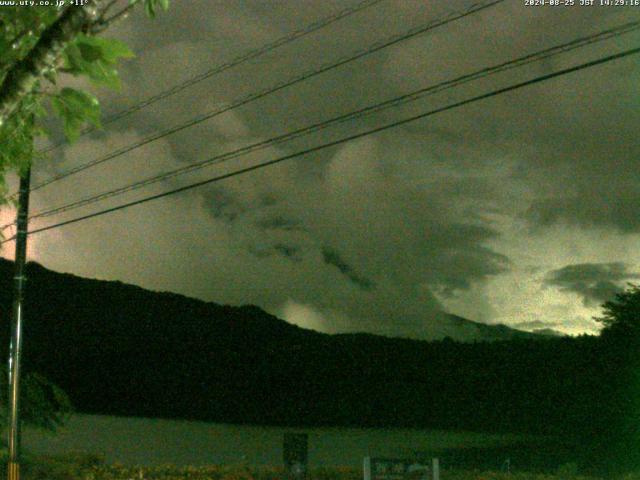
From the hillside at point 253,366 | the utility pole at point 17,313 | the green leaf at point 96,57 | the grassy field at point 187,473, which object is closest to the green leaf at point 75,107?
the green leaf at point 96,57

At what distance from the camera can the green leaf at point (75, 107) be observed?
3.40 m

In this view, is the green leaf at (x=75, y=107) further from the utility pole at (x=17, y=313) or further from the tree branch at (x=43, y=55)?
the utility pole at (x=17, y=313)

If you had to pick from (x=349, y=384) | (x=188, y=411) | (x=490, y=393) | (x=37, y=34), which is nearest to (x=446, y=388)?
(x=490, y=393)

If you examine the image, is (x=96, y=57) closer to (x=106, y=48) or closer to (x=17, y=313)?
(x=106, y=48)

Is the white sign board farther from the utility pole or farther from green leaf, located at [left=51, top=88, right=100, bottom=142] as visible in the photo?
green leaf, located at [left=51, top=88, right=100, bottom=142]

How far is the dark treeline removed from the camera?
1427 inches

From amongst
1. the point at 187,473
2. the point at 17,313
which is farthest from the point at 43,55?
the point at 187,473

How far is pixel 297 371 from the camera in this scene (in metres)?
59.9

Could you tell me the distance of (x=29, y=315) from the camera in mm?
62875

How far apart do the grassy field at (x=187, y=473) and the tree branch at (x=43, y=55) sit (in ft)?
40.9

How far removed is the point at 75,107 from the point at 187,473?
14.7 metres

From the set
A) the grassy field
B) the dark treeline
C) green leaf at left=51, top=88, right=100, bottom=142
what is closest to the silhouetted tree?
the dark treeline

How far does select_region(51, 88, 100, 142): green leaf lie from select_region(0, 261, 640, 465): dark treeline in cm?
2723

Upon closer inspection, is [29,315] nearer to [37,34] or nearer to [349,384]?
[349,384]
